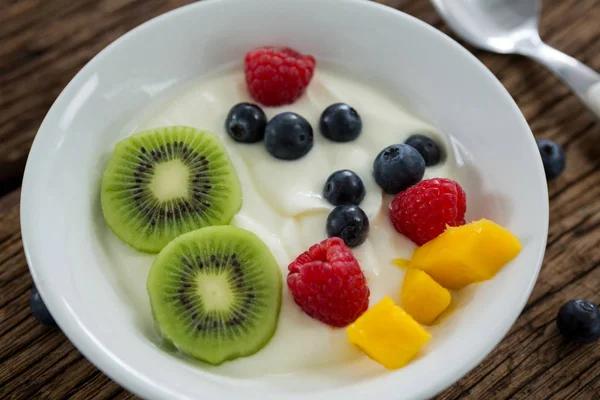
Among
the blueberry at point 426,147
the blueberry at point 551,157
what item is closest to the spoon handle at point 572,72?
the blueberry at point 551,157

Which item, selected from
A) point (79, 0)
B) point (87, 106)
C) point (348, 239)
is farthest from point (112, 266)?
point (79, 0)

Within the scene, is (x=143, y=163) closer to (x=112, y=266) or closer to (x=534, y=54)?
(x=112, y=266)

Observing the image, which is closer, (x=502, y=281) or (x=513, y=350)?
(x=502, y=281)

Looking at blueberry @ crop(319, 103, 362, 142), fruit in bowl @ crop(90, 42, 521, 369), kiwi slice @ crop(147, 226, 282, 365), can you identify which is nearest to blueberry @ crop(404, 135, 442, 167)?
fruit in bowl @ crop(90, 42, 521, 369)

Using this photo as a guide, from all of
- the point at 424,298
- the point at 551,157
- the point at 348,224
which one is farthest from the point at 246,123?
the point at 551,157

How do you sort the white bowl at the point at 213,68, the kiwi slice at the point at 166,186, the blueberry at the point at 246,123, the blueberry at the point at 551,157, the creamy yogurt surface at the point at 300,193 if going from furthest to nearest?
the blueberry at the point at 551,157
the blueberry at the point at 246,123
the kiwi slice at the point at 166,186
the creamy yogurt surface at the point at 300,193
the white bowl at the point at 213,68

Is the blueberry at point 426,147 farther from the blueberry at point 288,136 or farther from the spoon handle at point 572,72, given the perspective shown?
the spoon handle at point 572,72
